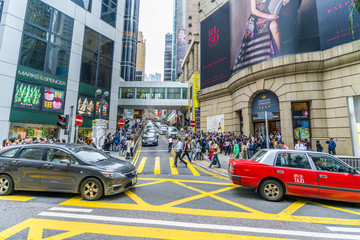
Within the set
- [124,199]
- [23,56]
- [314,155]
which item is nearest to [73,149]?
[124,199]

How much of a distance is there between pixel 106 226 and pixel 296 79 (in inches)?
639

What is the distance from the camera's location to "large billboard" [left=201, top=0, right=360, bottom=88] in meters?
12.3

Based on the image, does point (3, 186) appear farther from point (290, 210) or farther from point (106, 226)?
point (290, 210)

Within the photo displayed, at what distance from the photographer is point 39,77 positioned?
61.5ft

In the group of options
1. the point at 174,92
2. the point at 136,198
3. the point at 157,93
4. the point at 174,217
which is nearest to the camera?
the point at 174,217

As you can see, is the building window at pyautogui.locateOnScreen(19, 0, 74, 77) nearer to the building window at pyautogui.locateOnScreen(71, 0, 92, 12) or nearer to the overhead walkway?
the building window at pyautogui.locateOnScreen(71, 0, 92, 12)

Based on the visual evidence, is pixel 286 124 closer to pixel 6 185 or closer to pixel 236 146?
pixel 236 146

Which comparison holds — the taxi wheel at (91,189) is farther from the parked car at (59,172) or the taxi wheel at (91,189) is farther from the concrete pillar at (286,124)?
Result: the concrete pillar at (286,124)

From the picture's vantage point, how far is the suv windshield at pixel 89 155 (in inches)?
212

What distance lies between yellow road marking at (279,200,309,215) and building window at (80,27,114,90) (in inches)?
1021

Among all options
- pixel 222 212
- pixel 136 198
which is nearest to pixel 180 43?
pixel 136 198

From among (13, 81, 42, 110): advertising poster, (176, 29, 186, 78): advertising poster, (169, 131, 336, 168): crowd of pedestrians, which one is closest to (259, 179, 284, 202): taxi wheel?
(169, 131, 336, 168): crowd of pedestrians

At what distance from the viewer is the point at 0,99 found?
15.9 metres

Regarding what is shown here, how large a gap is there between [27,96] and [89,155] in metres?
18.0
